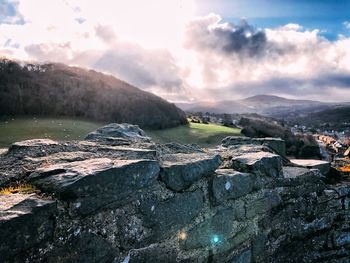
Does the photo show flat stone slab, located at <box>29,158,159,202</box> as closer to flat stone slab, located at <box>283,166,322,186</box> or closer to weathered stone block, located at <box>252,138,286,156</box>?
flat stone slab, located at <box>283,166,322,186</box>

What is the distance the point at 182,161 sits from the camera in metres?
3.87

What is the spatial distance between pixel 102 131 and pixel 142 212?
2.05 meters

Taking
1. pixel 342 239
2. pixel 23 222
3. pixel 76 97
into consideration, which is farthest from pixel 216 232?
pixel 76 97

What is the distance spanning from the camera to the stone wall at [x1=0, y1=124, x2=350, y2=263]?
2703 mm

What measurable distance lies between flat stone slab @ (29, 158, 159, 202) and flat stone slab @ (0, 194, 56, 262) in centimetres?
18

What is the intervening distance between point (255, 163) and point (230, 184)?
58 cm

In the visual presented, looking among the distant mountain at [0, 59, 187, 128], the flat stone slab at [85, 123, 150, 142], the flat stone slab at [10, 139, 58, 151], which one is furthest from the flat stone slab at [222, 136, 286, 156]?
the distant mountain at [0, 59, 187, 128]

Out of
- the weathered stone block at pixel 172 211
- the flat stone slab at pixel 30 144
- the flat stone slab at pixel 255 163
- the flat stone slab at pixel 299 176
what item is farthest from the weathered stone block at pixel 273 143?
the flat stone slab at pixel 30 144

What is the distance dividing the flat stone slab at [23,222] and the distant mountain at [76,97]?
38.0 metres

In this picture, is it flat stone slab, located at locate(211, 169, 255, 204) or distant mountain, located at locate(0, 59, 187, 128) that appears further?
distant mountain, located at locate(0, 59, 187, 128)

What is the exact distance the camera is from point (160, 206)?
11.1 ft

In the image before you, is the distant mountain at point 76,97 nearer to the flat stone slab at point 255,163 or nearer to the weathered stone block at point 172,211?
the flat stone slab at point 255,163

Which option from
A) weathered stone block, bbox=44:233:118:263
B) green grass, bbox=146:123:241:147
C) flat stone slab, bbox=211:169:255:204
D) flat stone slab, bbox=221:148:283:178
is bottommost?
green grass, bbox=146:123:241:147

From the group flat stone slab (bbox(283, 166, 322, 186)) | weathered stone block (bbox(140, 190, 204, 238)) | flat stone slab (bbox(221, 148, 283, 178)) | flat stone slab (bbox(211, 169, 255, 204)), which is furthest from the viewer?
flat stone slab (bbox(283, 166, 322, 186))
